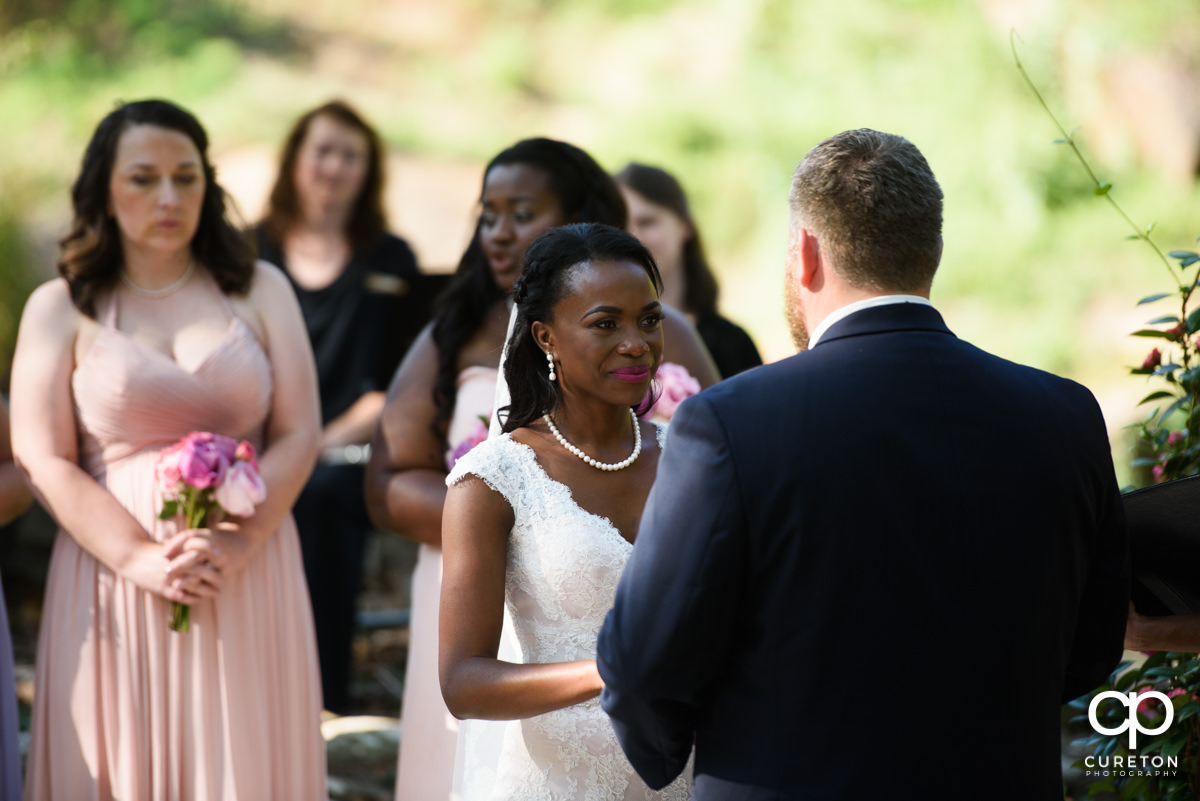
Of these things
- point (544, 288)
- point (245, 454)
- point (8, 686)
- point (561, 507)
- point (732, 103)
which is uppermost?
point (732, 103)

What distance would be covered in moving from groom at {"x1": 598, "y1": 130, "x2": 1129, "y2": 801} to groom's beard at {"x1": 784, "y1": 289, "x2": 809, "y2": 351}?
0.43ft

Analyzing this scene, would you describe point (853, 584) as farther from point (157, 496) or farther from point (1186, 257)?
point (157, 496)

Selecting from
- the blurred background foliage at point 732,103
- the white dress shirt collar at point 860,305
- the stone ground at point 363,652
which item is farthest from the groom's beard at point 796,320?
the blurred background foliage at point 732,103

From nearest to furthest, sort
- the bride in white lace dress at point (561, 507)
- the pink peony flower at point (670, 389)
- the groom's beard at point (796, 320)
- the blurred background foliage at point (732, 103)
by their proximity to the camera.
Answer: the groom's beard at point (796, 320), the bride in white lace dress at point (561, 507), the pink peony flower at point (670, 389), the blurred background foliage at point (732, 103)

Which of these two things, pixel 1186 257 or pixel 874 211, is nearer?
pixel 874 211

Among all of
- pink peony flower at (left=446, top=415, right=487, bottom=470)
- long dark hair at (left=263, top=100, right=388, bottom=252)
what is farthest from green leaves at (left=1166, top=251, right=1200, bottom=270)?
long dark hair at (left=263, top=100, right=388, bottom=252)

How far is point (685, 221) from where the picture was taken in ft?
17.8

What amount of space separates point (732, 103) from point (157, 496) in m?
11.1

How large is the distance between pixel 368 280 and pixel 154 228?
7.92 feet

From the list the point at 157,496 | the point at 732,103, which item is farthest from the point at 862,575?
the point at 732,103

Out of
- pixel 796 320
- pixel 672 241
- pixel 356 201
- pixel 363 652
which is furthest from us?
pixel 363 652

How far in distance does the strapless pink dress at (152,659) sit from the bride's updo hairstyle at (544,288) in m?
1.50

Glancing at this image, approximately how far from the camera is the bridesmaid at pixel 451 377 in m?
3.57

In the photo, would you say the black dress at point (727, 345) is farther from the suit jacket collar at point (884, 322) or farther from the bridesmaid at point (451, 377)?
the suit jacket collar at point (884, 322)
